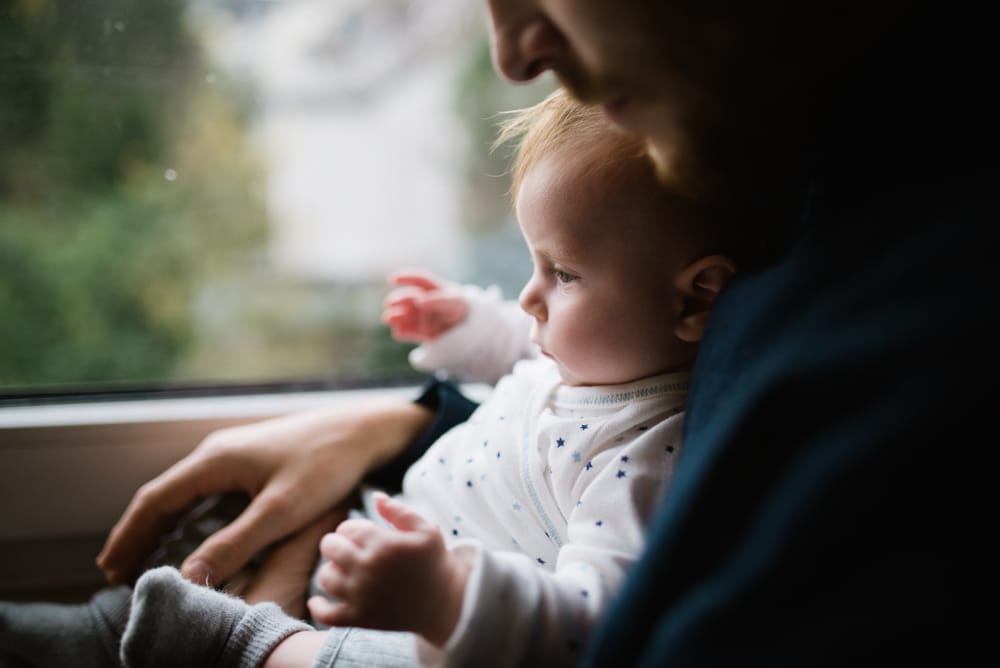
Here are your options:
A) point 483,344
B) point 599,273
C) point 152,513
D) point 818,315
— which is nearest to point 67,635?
point 152,513

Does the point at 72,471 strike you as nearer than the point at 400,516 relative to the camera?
No

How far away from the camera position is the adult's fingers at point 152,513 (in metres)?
0.85

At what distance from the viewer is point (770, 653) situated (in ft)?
1.29

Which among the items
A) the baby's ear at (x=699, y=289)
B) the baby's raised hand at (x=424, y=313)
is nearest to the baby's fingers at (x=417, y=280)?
the baby's raised hand at (x=424, y=313)

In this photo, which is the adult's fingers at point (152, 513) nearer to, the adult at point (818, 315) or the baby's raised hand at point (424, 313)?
the baby's raised hand at point (424, 313)

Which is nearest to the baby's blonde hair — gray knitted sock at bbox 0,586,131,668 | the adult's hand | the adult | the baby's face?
the baby's face

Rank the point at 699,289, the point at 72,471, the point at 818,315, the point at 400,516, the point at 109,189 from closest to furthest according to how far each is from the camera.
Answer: the point at 818,315, the point at 400,516, the point at 699,289, the point at 72,471, the point at 109,189

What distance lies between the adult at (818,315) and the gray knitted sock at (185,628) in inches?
14.5

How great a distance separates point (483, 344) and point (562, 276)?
0.31 m

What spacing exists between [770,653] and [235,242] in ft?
3.38

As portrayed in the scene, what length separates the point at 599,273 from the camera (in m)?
0.70

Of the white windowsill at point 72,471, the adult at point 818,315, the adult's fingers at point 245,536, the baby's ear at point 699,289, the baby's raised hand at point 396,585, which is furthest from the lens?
the white windowsill at point 72,471

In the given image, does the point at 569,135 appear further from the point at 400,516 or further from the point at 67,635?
the point at 67,635

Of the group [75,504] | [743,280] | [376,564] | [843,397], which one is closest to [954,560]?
[843,397]
